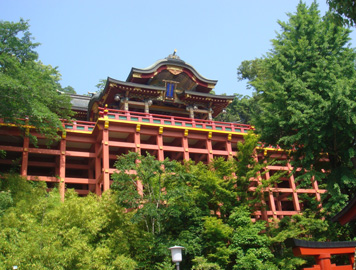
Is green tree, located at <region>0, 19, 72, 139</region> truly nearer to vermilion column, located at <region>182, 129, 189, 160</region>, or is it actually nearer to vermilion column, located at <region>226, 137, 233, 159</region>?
vermilion column, located at <region>182, 129, 189, 160</region>

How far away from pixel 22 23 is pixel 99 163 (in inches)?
356

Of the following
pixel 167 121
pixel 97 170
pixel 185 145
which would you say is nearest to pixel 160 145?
pixel 185 145

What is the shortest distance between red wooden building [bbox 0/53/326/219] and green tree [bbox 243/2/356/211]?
161 inches

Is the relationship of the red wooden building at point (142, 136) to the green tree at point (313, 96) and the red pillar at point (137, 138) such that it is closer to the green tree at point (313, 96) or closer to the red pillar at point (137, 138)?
the red pillar at point (137, 138)

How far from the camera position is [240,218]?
1471 cm

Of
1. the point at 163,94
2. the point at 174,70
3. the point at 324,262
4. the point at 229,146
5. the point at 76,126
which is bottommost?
the point at 324,262

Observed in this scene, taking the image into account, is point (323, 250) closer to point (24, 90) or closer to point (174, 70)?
point (24, 90)

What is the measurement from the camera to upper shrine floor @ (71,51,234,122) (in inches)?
938

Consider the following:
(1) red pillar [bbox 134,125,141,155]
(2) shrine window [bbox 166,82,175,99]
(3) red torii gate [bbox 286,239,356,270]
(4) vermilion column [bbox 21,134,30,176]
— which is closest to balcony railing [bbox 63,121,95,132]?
(4) vermilion column [bbox 21,134,30,176]

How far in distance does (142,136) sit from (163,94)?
3733 mm

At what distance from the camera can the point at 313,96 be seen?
14.5m

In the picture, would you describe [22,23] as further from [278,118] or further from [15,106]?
[278,118]

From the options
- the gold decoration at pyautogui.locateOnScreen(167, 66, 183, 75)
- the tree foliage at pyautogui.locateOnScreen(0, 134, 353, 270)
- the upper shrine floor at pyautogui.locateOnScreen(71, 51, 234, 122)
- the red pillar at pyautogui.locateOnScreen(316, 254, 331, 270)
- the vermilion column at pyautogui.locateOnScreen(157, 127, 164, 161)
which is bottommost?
the red pillar at pyautogui.locateOnScreen(316, 254, 331, 270)

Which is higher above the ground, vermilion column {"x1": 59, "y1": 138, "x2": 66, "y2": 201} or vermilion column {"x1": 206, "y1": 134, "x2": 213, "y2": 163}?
vermilion column {"x1": 206, "y1": 134, "x2": 213, "y2": 163}
